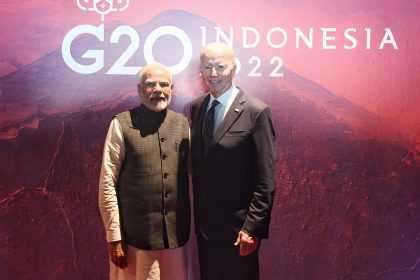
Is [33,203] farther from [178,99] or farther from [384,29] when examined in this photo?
[384,29]

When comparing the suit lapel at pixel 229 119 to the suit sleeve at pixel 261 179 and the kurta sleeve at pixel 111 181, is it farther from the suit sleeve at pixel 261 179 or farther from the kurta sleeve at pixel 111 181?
A: the kurta sleeve at pixel 111 181

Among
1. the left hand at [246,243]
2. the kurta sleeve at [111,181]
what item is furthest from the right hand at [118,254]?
the left hand at [246,243]

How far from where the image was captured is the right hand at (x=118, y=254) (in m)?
1.97

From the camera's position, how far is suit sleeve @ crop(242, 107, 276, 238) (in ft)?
6.17

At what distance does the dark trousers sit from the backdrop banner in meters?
0.73

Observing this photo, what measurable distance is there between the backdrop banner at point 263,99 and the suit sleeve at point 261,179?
0.83 meters

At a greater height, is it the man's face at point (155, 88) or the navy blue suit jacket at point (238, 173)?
the man's face at point (155, 88)

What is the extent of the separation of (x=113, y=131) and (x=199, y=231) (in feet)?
2.06

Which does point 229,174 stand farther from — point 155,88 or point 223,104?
point 155,88

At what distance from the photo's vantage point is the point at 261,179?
74.3 inches

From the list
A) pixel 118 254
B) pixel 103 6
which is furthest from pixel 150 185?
pixel 103 6

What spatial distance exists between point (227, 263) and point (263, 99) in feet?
3.67

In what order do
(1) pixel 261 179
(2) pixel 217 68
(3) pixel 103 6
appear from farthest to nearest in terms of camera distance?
(3) pixel 103 6 < (2) pixel 217 68 < (1) pixel 261 179

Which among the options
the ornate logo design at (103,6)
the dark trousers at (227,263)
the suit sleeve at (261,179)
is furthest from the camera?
the ornate logo design at (103,6)
